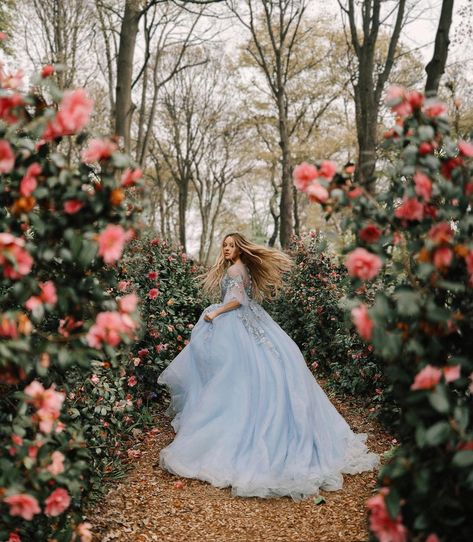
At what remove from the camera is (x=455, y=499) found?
6.50ft

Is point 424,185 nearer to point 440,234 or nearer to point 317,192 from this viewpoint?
point 440,234

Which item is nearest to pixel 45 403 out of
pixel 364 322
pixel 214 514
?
pixel 364 322

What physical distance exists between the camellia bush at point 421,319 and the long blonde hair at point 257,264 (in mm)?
3085

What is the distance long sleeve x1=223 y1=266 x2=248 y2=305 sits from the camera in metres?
5.17

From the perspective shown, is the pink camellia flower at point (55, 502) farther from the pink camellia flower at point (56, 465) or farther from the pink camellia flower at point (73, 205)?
the pink camellia flower at point (73, 205)

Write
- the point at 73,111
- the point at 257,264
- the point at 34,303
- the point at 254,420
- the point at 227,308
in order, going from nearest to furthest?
the point at 73,111 < the point at 34,303 < the point at 254,420 < the point at 227,308 < the point at 257,264

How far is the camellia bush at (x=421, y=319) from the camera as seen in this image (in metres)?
1.90

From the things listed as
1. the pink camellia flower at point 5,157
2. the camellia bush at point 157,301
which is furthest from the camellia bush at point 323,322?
the pink camellia flower at point 5,157

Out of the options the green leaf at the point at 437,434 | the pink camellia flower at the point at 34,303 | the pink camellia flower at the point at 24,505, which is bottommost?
the pink camellia flower at the point at 24,505

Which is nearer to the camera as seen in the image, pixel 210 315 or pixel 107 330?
pixel 107 330

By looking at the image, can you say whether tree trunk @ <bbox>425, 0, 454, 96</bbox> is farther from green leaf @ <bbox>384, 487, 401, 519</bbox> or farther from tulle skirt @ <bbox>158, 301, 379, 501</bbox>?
green leaf @ <bbox>384, 487, 401, 519</bbox>

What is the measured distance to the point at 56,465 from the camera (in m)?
2.19

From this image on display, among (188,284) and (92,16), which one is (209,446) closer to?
(188,284)

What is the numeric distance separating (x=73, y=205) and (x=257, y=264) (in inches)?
138
